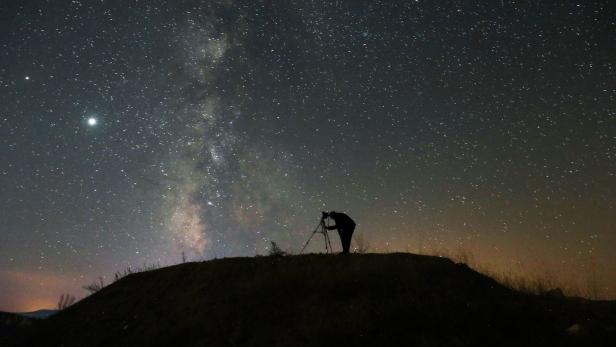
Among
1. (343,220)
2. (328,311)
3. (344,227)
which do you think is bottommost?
(328,311)

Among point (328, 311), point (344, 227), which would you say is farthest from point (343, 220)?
point (328, 311)

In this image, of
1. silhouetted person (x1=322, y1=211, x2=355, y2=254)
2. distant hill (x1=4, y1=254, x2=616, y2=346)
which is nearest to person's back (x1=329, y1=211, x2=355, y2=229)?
silhouetted person (x1=322, y1=211, x2=355, y2=254)

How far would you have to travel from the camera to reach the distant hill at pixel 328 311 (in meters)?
11.3

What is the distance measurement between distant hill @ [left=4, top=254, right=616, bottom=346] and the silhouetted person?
57.4 inches

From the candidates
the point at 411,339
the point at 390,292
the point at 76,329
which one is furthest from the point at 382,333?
the point at 76,329

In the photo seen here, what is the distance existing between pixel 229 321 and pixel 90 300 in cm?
790

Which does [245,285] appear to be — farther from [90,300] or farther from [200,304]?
[90,300]

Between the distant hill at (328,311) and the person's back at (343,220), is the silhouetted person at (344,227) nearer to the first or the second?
the person's back at (343,220)

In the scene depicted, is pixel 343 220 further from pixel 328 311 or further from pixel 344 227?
pixel 328 311

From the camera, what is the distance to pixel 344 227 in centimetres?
1645

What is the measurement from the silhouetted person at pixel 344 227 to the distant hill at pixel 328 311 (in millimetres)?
1457

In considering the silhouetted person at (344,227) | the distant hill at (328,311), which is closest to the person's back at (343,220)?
the silhouetted person at (344,227)

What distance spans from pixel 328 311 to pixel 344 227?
4.78 metres

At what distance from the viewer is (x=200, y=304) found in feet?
45.7
